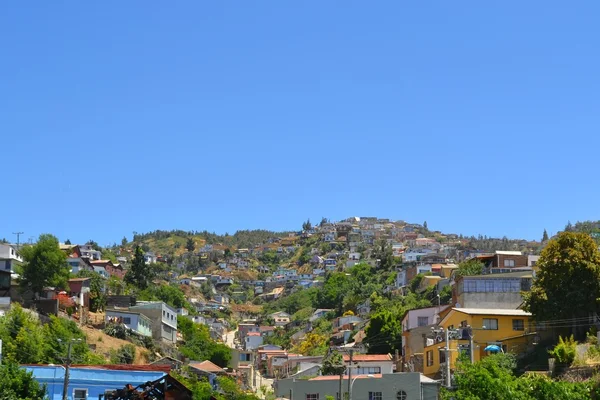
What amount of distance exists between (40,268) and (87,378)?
32314mm

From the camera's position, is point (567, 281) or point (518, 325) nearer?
point (567, 281)

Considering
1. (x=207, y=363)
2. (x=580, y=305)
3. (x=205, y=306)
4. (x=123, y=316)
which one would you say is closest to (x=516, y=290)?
(x=580, y=305)

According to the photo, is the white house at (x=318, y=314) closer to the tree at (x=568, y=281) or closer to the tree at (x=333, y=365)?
the tree at (x=333, y=365)

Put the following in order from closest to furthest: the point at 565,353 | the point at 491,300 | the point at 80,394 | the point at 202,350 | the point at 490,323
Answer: the point at 80,394 → the point at 565,353 → the point at 490,323 → the point at 491,300 → the point at 202,350

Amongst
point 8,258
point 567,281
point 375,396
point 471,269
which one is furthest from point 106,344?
point 567,281

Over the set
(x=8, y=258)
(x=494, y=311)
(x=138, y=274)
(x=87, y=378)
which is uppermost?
(x=138, y=274)

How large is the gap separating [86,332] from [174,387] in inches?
1383

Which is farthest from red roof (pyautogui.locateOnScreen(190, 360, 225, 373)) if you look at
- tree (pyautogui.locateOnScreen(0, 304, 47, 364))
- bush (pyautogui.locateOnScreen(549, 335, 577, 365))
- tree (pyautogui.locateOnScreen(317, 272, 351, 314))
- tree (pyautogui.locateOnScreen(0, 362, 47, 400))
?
tree (pyautogui.locateOnScreen(317, 272, 351, 314))

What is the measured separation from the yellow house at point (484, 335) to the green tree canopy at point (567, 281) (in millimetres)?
3198

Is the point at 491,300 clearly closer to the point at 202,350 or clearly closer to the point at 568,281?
the point at 568,281

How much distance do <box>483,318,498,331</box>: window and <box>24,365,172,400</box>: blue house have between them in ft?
71.9

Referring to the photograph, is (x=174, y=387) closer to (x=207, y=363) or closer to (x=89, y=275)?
(x=207, y=363)

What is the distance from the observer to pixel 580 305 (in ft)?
188

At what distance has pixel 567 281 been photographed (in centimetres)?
5781
